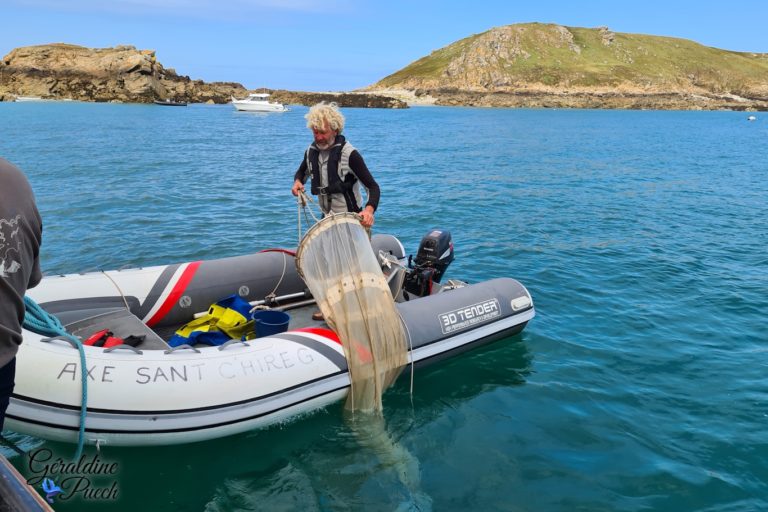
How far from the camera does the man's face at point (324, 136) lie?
546 centimetres

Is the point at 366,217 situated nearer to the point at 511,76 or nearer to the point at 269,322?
the point at 269,322

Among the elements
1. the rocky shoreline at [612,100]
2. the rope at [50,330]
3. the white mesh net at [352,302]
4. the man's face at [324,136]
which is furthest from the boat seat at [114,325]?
the rocky shoreline at [612,100]

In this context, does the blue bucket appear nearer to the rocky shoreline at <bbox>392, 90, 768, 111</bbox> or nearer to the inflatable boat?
the inflatable boat

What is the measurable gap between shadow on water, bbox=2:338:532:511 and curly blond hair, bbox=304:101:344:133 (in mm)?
2779

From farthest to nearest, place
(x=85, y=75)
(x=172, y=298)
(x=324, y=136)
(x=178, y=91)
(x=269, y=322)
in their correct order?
1. (x=178, y=91)
2. (x=85, y=75)
3. (x=172, y=298)
4. (x=324, y=136)
5. (x=269, y=322)

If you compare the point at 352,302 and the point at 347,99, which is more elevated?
the point at 347,99

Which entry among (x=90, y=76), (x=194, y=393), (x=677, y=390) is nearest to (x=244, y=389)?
(x=194, y=393)

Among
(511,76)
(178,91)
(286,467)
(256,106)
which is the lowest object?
(286,467)

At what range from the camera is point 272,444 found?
181 inches

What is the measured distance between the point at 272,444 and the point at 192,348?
1.08 metres

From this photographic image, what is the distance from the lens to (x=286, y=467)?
14.3 ft

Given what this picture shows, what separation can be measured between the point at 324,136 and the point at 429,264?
89.5 inches

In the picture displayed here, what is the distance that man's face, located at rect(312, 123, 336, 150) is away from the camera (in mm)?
5456

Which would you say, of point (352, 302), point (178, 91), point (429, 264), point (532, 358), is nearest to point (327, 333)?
point (352, 302)
